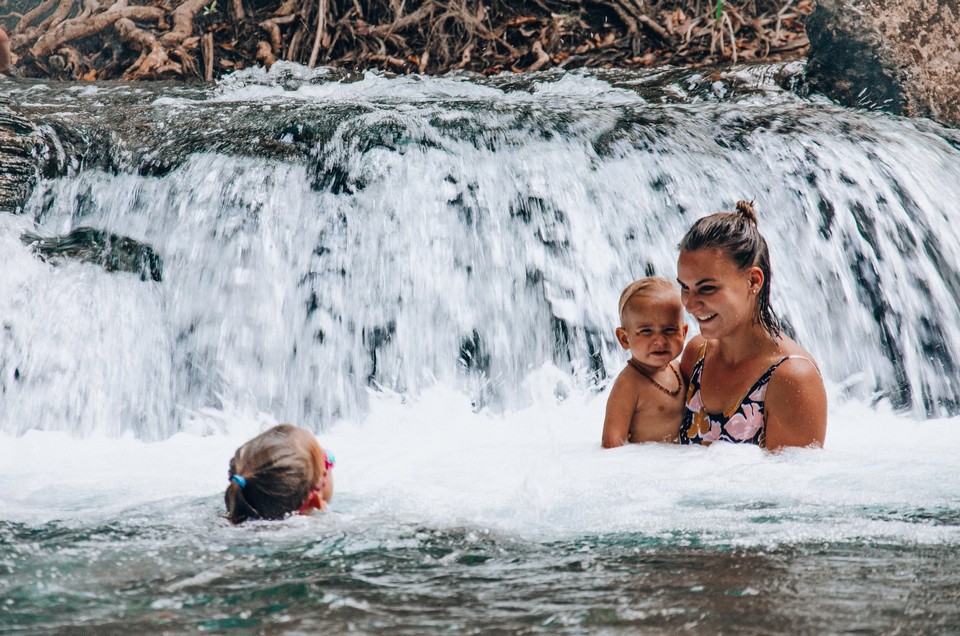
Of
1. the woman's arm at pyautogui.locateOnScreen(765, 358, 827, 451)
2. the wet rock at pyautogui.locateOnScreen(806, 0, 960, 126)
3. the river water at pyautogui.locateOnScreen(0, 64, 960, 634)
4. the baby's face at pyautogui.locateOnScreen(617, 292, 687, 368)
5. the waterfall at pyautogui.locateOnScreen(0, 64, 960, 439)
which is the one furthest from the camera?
the wet rock at pyautogui.locateOnScreen(806, 0, 960, 126)

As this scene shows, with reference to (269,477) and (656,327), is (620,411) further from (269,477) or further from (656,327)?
(269,477)

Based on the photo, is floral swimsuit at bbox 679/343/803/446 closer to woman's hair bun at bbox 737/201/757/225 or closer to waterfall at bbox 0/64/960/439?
woman's hair bun at bbox 737/201/757/225

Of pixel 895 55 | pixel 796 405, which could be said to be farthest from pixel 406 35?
pixel 796 405

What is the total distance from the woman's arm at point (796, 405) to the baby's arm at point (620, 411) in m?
0.44

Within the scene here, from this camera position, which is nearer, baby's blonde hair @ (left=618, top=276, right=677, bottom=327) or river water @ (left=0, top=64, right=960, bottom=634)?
river water @ (left=0, top=64, right=960, bottom=634)

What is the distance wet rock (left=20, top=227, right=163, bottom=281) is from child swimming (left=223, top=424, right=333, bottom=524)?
7.67 feet

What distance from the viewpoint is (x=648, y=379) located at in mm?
3123

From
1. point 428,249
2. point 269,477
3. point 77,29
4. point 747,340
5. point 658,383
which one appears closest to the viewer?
point 269,477

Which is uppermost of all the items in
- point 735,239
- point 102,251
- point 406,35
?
point 406,35

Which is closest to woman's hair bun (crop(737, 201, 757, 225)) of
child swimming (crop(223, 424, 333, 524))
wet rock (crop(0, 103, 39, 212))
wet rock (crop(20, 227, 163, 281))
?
child swimming (crop(223, 424, 333, 524))

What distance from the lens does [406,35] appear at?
346 inches

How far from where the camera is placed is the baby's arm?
3.10 m

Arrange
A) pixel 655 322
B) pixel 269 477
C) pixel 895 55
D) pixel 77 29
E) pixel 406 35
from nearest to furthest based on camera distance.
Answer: pixel 269 477 → pixel 655 322 → pixel 895 55 → pixel 77 29 → pixel 406 35

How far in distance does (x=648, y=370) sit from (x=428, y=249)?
164cm
